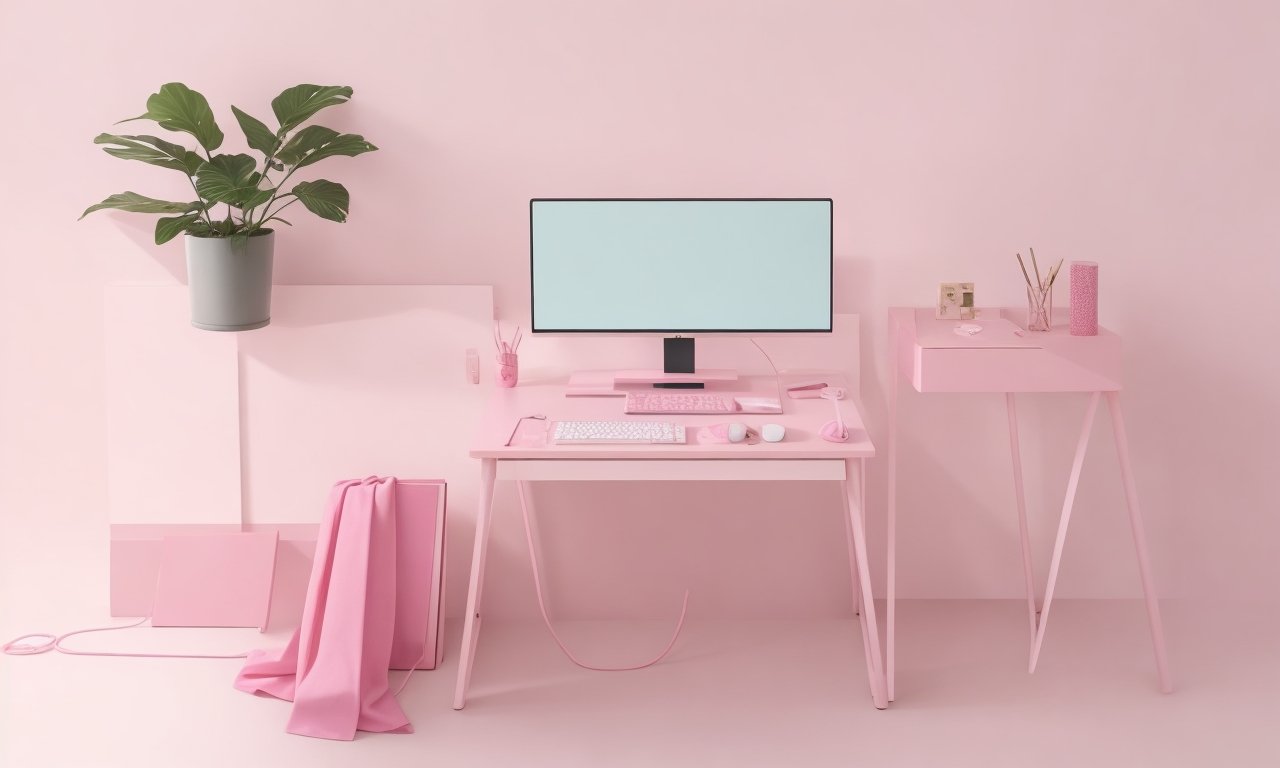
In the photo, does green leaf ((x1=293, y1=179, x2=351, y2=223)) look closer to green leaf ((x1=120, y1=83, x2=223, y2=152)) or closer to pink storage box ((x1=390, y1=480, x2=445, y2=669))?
green leaf ((x1=120, y1=83, x2=223, y2=152))

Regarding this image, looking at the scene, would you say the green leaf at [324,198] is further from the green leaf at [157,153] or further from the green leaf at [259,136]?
the green leaf at [157,153]

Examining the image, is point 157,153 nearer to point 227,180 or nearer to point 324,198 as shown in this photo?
point 227,180

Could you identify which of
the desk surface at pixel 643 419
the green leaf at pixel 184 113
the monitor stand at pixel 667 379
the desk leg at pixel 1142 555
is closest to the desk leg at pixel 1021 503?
the desk leg at pixel 1142 555

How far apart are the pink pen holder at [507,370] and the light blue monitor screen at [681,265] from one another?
13 cm

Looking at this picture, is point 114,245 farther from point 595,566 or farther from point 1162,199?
point 1162,199

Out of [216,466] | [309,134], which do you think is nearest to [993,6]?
[309,134]

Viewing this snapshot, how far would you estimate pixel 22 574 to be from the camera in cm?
332

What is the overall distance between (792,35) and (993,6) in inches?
20.8

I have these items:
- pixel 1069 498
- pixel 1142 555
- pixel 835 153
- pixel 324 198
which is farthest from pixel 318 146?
pixel 1142 555

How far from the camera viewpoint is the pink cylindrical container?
274 centimetres

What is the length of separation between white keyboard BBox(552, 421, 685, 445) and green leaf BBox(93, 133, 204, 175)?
3.71 feet

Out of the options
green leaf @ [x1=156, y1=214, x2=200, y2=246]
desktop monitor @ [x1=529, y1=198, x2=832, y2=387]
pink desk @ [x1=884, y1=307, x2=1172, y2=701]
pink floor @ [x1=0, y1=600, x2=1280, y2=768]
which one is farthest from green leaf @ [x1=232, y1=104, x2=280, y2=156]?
pink desk @ [x1=884, y1=307, x2=1172, y2=701]

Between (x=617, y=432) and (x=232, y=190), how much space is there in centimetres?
112

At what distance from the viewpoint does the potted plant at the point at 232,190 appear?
2.81m
